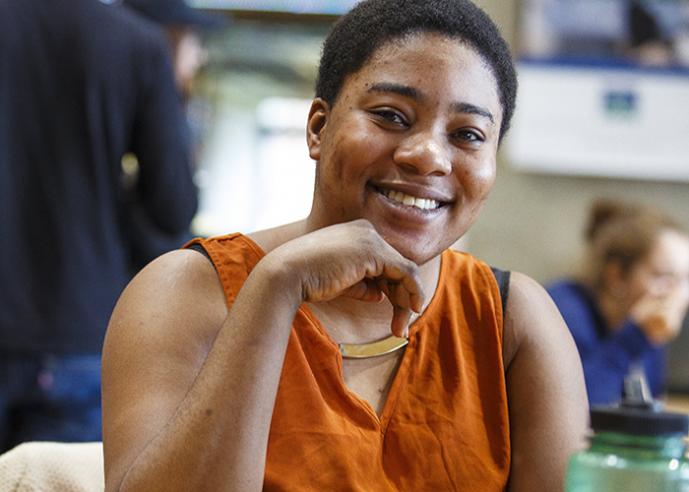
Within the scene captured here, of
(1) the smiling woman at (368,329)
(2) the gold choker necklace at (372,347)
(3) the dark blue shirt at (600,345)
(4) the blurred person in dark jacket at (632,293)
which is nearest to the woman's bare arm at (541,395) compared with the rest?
(1) the smiling woman at (368,329)

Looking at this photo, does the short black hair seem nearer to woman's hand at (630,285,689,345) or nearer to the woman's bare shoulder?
the woman's bare shoulder

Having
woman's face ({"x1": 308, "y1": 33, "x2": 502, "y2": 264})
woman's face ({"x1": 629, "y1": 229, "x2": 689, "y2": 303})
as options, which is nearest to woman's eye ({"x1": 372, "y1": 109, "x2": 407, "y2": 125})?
woman's face ({"x1": 308, "y1": 33, "x2": 502, "y2": 264})

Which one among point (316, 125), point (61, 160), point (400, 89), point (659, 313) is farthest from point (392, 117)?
point (659, 313)

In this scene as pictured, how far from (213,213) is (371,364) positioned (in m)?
4.47

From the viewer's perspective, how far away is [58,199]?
2658 millimetres

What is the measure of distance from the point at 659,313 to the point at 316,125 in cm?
217

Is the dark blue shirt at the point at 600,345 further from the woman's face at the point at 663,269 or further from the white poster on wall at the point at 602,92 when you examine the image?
the white poster on wall at the point at 602,92

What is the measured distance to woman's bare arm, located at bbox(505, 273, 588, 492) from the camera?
4.84 feet

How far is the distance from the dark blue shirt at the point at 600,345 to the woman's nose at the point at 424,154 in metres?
1.95

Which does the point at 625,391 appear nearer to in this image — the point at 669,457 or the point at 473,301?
the point at 669,457

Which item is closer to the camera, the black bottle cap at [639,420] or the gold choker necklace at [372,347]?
the black bottle cap at [639,420]

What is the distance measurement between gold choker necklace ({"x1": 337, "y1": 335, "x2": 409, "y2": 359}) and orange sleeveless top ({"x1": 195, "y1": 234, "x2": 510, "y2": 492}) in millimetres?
17

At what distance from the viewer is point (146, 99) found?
275 centimetres

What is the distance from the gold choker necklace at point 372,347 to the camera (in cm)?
150
